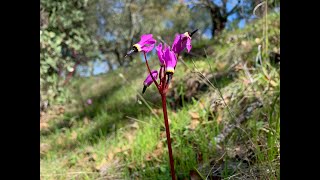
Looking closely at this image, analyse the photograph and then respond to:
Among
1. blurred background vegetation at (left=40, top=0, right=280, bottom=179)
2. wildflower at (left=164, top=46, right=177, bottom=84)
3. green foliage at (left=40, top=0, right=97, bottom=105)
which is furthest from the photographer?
green foliage at (left=40, top=0, right=97, bottom=105)

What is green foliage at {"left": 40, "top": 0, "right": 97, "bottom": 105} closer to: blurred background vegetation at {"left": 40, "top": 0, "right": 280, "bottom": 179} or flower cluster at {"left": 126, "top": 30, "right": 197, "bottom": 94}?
blurred background vegetation at {"left": 40, "top": 0, "right": 280, "bottom": 179}

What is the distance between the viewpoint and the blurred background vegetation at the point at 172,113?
2238mm

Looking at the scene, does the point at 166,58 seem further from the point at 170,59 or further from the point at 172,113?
the point at 172,113

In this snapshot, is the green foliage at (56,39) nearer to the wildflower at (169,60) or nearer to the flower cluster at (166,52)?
the flower cluster at (166,52)

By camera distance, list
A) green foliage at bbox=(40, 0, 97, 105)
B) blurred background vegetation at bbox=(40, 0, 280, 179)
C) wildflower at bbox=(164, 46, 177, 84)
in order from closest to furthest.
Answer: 1. wildflower at bbox=(164, 46, 177, 84)
2. blurred background vegetation at bbox=(40, 0, 280, 179)
3. green foliage at bbox=(40, 0, 97, 105)

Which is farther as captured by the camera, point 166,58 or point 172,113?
point 172,113

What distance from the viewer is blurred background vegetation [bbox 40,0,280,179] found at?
7.34 ft

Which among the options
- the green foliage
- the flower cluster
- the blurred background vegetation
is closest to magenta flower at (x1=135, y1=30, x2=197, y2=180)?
the flower cluster

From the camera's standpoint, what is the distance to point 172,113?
352 cm

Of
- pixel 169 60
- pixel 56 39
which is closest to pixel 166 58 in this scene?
pixel 169 60

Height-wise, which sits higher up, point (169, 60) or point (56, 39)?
point (56, 39)
